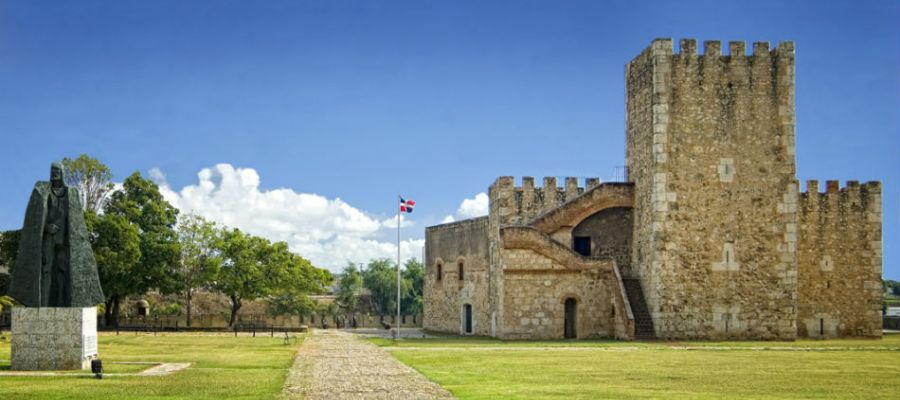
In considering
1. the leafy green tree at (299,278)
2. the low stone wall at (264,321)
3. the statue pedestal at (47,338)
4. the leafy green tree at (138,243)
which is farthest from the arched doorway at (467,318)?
the statue pedestal at (47,338)

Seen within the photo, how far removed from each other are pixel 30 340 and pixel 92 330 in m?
1.33

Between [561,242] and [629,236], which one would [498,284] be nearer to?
[561,242]

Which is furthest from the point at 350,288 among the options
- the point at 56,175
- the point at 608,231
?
the point at 56,175

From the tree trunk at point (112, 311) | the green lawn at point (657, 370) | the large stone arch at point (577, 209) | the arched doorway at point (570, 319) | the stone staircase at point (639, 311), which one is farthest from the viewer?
the tree trunk at point (112, 311)

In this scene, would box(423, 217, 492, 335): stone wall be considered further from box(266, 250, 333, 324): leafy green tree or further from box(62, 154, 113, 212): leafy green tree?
box(62, 154, 113, 212): leafy green tree

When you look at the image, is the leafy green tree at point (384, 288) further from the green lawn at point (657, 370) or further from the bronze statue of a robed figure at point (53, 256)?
the bronze statue of a robed figure at point (53, 256)

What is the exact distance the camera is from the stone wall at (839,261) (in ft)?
128

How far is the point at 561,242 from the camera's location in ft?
122

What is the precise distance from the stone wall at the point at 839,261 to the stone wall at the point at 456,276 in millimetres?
12770

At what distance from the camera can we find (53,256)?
64.0 feet

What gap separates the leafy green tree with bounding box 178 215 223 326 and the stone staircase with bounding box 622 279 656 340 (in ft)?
75.6

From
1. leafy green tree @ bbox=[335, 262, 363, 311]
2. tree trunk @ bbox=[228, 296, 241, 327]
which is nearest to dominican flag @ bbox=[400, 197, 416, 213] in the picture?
tree trunk @ bbox=[228, 296, 241, 327]

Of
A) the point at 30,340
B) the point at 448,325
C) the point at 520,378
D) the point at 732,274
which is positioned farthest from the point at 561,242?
the point at 30,340

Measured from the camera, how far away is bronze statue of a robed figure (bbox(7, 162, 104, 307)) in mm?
19203
